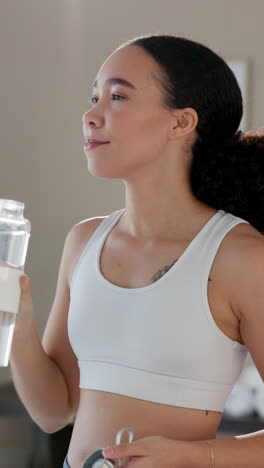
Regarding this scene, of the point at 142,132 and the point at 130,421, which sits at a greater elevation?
the point at 142,132

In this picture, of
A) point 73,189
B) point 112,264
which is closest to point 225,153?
point 112,264

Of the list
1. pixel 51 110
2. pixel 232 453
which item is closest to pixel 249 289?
pixel 232 453

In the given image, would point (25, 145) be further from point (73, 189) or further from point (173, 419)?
point (173, 419)

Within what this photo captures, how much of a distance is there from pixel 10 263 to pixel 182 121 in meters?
0.40

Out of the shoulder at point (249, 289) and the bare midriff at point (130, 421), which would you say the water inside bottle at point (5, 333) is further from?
the shoulder at point (249, 289)

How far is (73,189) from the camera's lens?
12.4 ft

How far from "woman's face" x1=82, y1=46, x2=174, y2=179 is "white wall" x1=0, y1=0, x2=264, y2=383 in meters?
2.31

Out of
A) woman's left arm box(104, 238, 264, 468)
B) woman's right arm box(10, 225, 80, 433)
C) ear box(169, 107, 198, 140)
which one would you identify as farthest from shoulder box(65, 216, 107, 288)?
woman's left arm box(104, 238, 264, 468)

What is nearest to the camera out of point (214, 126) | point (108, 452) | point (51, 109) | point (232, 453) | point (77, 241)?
point (108, 452)

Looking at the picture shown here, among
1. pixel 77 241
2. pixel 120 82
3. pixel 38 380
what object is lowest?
pixel 38 380

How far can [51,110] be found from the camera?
3764 mm

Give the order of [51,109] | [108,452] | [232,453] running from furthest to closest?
1. [51,109]
2. [232,453]
3. [108,452]

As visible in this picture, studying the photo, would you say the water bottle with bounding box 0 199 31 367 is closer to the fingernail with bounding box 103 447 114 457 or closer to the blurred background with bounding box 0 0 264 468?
the fingernail with bounding box 103 447 114 457

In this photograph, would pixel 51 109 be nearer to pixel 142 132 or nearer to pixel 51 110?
pixel 51 110
